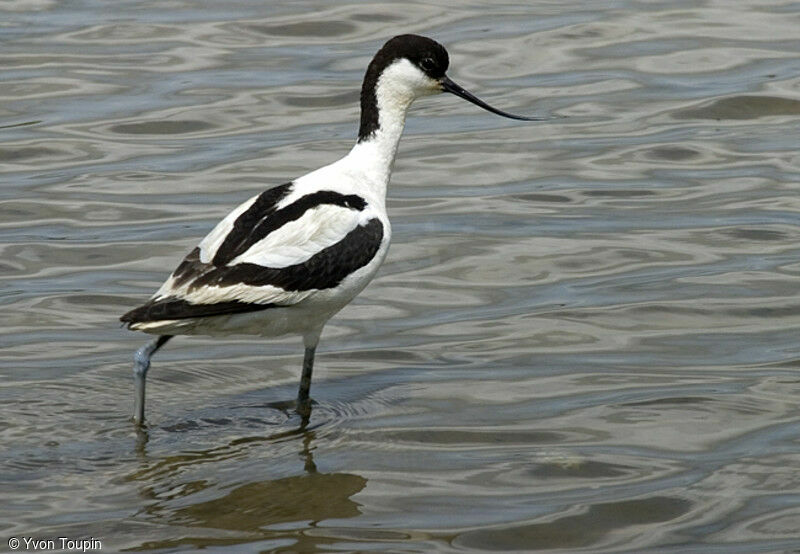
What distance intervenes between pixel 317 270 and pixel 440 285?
79.4 inches

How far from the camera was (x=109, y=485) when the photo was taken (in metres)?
6.42

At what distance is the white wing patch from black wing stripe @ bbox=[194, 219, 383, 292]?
0.08 feet

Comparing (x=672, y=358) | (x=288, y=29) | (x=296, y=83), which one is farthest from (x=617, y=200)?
(x=288, y=29)

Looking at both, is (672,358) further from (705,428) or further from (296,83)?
(296,83)

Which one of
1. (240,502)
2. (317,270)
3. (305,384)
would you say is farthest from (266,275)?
(240,502)

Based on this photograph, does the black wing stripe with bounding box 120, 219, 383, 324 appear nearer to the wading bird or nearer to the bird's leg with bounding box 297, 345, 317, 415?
the wading bird

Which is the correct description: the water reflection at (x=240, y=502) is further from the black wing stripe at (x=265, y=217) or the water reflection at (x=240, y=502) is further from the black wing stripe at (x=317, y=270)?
the black wing stripe at (x=265, y=217)

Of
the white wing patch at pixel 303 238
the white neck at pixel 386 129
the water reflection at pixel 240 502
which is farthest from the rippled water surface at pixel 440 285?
the white neck at pixel 386 129

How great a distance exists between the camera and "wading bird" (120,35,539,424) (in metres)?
6.84

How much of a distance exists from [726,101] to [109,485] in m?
6.97

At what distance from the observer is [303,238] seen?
23.2 feet

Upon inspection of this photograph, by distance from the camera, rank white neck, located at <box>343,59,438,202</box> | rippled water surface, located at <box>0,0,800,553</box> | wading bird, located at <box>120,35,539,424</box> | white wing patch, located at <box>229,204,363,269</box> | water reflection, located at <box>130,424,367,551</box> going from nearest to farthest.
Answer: water reflection, located at <box>130,424,367,551</box>, rippled water surface, located at <box>0,0,800,553</box>, wading bird, located at <box>120,35,539,424</box>, white wing patch, located at <box>229,204,363,269</box>, white neck, located at <box>343,59,438,202</box>

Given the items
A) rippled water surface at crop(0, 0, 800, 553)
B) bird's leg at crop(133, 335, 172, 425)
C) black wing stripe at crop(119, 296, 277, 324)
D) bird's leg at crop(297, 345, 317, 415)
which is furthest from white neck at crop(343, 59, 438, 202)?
bird's leg at crop(133, 335, 172, 425)

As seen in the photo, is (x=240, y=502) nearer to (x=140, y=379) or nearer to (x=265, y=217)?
(x=140, y=379)
